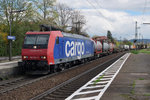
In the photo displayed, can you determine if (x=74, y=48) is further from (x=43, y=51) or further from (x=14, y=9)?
(x=14, y=9)

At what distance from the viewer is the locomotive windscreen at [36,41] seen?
44.0 feet

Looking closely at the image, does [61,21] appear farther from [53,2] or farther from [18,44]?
[18,44]

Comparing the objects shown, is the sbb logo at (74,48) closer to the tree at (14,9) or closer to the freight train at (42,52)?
the freight train at (42,52)

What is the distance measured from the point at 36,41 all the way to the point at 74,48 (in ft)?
16.4

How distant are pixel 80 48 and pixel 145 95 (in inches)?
502

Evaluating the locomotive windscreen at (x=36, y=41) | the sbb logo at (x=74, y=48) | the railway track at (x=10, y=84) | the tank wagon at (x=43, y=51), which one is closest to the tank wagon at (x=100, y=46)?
the sbb logo at (x=74, y=48)

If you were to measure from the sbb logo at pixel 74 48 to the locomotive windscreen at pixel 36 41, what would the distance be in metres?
2.70

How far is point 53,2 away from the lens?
1767 inches

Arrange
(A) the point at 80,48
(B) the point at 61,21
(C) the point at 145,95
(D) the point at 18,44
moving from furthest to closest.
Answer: (B) the point at 61,21 < (D) the point at 18,44 < (A) the point at 80,48 < (C) the point at 145,95

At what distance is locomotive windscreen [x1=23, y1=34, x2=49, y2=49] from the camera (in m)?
13.4

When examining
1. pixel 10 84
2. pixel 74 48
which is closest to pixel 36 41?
pixel 10 84

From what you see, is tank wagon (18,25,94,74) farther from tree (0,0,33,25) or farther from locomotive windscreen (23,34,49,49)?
tree (0,0,33,25)

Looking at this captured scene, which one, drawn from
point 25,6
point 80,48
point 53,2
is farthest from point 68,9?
point 80,48

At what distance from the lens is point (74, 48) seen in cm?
1798
